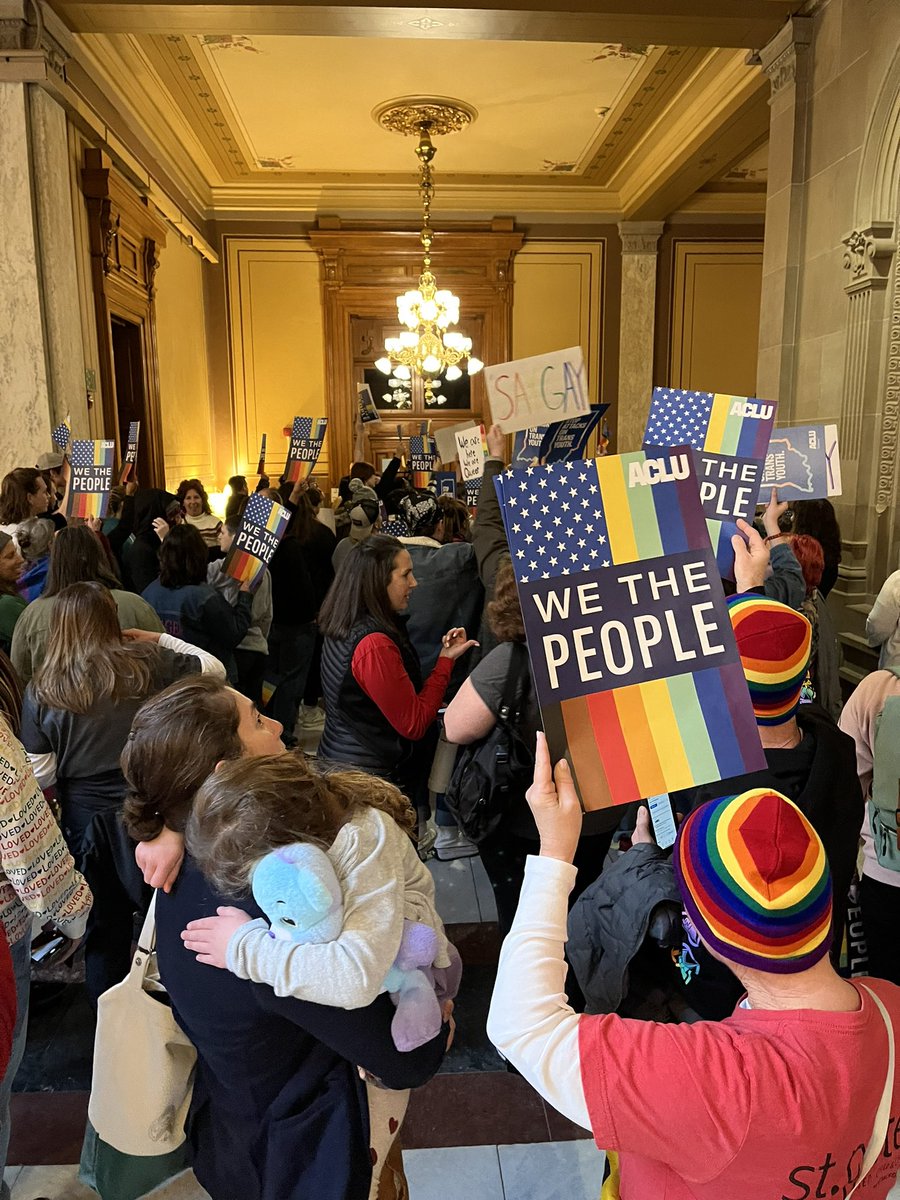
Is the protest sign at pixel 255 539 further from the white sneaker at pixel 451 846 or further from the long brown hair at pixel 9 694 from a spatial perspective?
the long brown hair at pixel 9 694

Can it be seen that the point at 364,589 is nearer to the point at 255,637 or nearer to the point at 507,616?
the point at 507,616

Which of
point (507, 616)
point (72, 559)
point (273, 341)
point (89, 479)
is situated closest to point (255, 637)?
point (89, 479)

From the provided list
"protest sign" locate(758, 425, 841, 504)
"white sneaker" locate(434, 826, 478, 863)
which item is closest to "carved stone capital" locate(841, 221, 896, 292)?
"protest sign" locate(758, 425, 841, 504)

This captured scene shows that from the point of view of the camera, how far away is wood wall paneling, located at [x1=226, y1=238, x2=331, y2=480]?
11.1m

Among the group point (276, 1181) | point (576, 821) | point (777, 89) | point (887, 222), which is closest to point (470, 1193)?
point (276, 1181)

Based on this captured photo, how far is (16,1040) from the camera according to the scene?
165 centimetres

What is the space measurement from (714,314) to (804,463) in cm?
921

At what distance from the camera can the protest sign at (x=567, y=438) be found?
364 centimetres

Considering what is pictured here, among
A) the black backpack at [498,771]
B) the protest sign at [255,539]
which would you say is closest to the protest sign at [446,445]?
the protest sign at [255,539]

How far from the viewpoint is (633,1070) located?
3.00ft

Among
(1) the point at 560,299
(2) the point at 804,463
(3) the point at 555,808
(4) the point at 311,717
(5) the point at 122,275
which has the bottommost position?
(4) the point at 311,717

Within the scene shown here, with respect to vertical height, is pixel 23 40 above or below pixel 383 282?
above

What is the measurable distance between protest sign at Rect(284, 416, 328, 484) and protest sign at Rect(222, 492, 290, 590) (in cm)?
178

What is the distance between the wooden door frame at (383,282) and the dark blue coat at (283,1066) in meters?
10.4
